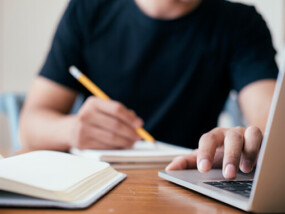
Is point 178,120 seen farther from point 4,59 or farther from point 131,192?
point 4,59

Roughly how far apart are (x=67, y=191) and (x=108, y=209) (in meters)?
0.04

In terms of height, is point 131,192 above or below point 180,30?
below

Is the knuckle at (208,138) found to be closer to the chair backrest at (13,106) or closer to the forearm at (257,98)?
the forearm at (257,98)

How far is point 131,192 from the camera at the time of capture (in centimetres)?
35

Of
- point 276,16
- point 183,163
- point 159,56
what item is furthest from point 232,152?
point 276,16

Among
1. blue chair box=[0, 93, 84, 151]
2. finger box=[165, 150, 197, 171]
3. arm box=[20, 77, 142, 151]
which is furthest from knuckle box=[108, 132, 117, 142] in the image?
blue chair box=[0, 93, 84, 151]

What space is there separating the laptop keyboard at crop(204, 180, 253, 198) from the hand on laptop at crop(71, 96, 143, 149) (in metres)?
0.32

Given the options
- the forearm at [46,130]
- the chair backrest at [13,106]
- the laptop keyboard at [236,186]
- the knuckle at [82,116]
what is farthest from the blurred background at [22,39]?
the laptop keyboard at [236,186]

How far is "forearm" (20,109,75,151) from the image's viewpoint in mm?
727

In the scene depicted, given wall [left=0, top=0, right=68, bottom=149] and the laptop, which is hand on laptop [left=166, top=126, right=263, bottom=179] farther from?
wall [left=0, top=0, right=68, bottom=149]

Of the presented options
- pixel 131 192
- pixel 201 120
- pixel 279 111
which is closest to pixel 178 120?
pixel 201 120

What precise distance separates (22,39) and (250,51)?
1.41 metres

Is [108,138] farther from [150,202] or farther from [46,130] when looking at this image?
[150,202]

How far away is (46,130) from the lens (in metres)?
0.79
